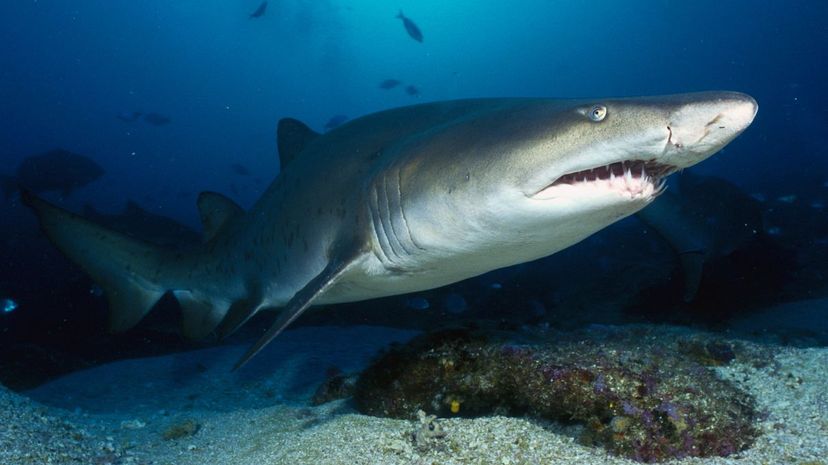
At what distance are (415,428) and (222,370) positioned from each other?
6000 mm

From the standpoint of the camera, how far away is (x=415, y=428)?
2.65 metres

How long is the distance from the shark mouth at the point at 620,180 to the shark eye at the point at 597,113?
0.22 metres

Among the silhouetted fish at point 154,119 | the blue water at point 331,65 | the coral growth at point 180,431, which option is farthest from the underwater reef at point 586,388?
the blue water at point 331,65

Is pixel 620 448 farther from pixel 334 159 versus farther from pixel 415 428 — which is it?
pixel 334 159

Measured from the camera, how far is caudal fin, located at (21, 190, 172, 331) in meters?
4.58

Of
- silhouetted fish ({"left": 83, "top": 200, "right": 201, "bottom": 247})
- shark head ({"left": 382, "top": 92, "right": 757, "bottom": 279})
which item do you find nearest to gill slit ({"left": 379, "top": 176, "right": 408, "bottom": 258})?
shark head ({"left": 382, "top": 92, "right": 757, "bottom": 279})

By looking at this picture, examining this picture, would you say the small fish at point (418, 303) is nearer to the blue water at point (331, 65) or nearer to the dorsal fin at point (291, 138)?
the dorsal fin at point (291, 138)

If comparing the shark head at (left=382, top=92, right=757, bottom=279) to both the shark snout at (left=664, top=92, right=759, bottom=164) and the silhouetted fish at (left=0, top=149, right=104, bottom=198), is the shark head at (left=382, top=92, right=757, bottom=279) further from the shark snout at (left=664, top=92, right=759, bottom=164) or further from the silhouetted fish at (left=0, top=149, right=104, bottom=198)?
the silhouetted fish at (left=0, top=149, right=104, bottom=198)

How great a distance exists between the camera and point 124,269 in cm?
481

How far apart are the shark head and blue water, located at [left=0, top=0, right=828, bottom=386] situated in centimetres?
4749

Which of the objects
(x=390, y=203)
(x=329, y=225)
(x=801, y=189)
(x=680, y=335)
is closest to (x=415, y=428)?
(x=390, y=203)

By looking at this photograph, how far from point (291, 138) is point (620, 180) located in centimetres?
384

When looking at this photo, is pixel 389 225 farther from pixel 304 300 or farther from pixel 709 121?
pixel 709 121

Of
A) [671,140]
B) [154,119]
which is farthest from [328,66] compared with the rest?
[671,140]
